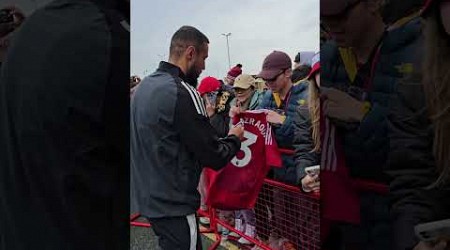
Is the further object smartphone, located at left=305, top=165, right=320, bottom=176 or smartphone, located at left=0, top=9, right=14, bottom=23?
smartphone, located at left=0, top=9, right=14, bottom=23

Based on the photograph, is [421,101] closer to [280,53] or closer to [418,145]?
[418,145]

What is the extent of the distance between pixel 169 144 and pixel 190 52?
26 cm

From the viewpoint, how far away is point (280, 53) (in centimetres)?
126

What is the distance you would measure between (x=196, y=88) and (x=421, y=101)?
584 millimetres

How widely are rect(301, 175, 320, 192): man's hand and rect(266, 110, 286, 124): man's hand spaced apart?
6.7 inches

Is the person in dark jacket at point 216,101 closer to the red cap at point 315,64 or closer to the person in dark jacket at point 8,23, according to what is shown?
the red cap at point 315,64

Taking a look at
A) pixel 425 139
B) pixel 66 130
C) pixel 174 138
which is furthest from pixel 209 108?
pixel 425 139

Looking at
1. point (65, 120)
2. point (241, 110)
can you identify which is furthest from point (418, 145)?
point (65, 120)

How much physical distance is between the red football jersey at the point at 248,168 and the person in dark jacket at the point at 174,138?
30mm

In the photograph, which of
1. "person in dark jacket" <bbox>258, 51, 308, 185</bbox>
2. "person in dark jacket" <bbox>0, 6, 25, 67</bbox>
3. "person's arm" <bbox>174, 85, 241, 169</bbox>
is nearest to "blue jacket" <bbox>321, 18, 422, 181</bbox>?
"person in dark jacket" <bbox>258, 51, 308, 185</bbox>

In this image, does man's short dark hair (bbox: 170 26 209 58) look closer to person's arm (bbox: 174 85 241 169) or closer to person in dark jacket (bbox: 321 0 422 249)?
person's arm (bbox: 174 85 241 169)

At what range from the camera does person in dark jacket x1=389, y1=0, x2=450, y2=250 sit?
3.77 ft

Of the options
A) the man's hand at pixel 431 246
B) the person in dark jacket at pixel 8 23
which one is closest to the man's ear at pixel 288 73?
the man's hand at pixel 431 246

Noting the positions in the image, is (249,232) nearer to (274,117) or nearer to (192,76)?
(274,117)
